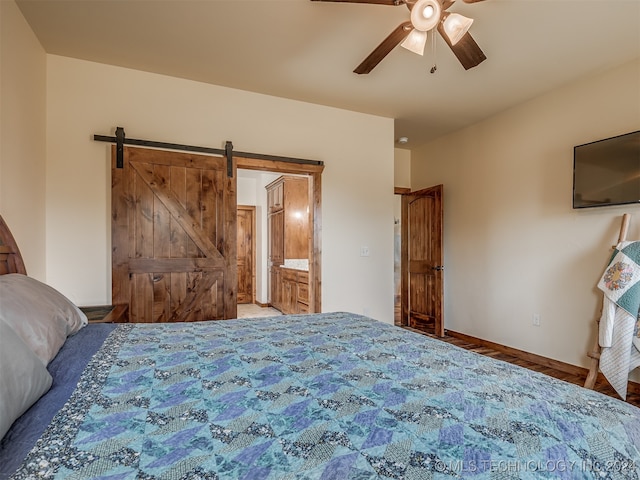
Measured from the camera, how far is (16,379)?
31.5 inches

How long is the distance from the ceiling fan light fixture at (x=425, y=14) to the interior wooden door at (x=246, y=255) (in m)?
5.62

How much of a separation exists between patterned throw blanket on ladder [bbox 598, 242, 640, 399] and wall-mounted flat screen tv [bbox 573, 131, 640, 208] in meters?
0.46

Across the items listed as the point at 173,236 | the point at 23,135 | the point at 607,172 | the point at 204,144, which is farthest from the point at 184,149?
the point at 607,172

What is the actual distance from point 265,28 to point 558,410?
269cm

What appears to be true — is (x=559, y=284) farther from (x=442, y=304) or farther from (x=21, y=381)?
(x=21, y=381)

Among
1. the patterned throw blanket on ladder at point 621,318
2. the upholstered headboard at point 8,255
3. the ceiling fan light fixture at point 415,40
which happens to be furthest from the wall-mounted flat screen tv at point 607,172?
the upholstered headboard at point 8,255

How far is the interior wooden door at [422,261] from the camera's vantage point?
14.8 feet

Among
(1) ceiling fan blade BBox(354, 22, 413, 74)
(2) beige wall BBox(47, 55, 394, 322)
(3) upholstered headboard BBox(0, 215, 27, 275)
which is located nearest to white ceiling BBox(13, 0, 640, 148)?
(2) beige wall BBox(47, 55, 394, 322)

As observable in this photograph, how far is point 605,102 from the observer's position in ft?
9.67

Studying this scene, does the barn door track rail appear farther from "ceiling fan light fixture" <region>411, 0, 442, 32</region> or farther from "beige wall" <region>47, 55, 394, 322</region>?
"ceiling fan light fixture" <region>411, 0, 442, 32</region>

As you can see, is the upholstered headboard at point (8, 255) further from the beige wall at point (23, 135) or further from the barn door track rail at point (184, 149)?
the barn door track rail at point (184, 149)

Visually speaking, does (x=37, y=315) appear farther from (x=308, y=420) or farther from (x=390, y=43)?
(x=390, y=43)

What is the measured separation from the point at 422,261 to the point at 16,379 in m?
4.62

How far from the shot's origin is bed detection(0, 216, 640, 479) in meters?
0.68
